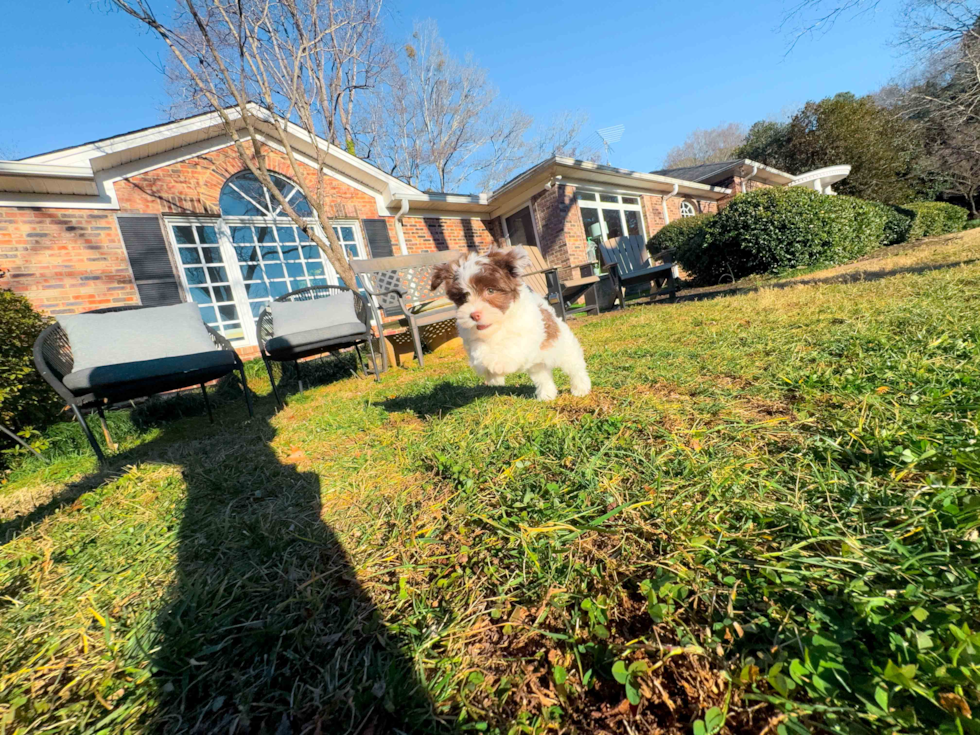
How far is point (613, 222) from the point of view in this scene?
13.5 meters

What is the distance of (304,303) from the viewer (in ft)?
17.8

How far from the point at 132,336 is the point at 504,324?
13.4 feet

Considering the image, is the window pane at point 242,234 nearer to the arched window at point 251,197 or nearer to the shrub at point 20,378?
the arched window at point 251,197

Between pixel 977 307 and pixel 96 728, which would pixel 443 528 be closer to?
pixel 96 728

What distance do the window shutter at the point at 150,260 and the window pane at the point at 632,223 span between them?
13235 millimetres

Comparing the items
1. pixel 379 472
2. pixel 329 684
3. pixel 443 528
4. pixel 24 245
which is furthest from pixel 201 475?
pixel 24 245

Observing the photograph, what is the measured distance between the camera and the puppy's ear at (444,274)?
105 inches

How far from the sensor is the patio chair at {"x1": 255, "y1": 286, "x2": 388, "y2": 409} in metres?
4.53

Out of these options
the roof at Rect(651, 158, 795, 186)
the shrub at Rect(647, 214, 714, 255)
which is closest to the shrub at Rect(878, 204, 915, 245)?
the roof at Rect(651, 158, 795, 186)

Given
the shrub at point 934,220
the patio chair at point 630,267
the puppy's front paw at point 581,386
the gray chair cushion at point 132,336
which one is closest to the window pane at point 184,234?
the gray chair cushion at point 132,336

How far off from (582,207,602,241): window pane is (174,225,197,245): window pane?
10.4 m

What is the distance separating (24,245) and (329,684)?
8.63 metres

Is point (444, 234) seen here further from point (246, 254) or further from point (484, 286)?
point (484, 286)

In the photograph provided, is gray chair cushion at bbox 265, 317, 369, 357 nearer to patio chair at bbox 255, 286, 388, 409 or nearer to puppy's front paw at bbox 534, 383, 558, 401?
patio chair at bbox 255, 286, 388, 409
